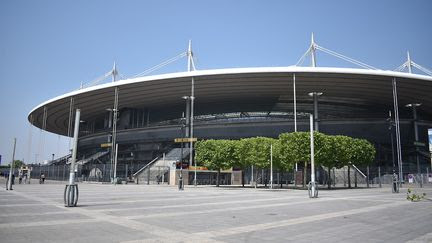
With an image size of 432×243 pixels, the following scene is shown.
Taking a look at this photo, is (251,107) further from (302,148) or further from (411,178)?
(302,148)

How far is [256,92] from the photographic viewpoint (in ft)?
231

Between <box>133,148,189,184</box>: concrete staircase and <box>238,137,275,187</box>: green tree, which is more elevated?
<box>238,137,275,187</box>: green tree

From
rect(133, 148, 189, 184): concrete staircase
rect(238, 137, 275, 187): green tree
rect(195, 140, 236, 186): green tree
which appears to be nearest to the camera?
rect(238, 137, 275, 187): green tree

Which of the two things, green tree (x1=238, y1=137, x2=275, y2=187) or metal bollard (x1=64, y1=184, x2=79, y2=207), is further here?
green tree (x1=238, y1=137, x2=275, y2=187)

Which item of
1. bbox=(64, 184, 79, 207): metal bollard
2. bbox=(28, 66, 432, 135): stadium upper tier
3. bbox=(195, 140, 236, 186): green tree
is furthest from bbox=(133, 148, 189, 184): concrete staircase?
bbox=(64, 184, 79, 207): metal bollard

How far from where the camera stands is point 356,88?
66.6m

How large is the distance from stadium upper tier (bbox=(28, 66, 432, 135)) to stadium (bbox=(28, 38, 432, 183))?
0.17 m

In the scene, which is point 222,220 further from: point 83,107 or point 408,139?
point 83,107

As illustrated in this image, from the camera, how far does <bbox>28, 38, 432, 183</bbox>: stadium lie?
62062 millimetres

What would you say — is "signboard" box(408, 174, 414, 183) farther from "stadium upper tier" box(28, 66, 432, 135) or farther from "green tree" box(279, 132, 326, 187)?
"green tree" box(279, 132, 326, 187)

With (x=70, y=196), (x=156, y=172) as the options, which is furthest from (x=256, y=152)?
(x=70, y=196)

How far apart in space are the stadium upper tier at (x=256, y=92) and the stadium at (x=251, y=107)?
166 mm

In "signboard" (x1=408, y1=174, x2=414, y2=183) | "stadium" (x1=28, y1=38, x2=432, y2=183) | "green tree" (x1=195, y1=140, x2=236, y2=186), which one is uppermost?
"stadium" (x1=28, y1=38, x2=432, y2=183)

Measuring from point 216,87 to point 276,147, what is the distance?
89.1ft
